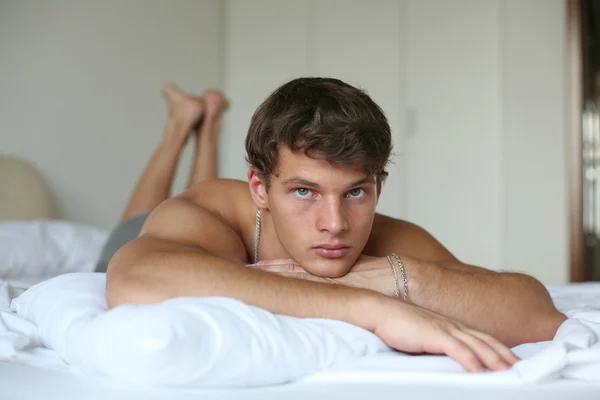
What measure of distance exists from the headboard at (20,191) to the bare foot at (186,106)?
71 cm

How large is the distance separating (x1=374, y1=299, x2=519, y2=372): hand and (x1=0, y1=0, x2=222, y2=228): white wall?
2.47 meters

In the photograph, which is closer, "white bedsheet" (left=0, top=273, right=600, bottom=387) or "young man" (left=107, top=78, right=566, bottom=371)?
"white bedsheet" (left=0, top=273, right=600, bottom=387)

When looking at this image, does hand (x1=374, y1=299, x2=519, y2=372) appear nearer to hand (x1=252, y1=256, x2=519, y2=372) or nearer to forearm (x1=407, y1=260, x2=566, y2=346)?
hand (x1=252, y1=256, x2=519, y2=372)

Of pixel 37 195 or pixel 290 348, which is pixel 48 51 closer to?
pixel 37 195

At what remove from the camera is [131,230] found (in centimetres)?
220

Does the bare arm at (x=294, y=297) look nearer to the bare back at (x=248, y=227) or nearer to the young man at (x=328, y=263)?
the young man at (x=328, y=263)

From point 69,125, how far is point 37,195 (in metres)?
0.44

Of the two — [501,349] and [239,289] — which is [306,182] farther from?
[501,349]

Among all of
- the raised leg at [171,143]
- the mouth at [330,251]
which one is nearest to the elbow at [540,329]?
the mouth at [330,251]

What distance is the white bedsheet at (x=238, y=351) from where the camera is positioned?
83 centimetres

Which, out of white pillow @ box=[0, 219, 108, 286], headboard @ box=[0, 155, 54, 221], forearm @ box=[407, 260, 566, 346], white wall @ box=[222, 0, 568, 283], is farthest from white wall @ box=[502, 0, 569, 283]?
forearm @ box=[407, 260, 566, 346]

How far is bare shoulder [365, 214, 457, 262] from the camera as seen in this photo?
1599 millimetres

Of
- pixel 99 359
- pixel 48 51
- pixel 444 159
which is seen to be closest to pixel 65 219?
pixel 48 51

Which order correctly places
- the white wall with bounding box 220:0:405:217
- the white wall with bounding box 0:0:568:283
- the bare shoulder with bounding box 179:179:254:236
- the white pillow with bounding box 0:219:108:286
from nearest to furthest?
the bare shoulder with bounding box 179:179:254:236 < the white pillow with bounding box 0:219:108:286 < the white wall with bounding box 0:0:568:283 < the white wall with bounding box 220:0:405:217
